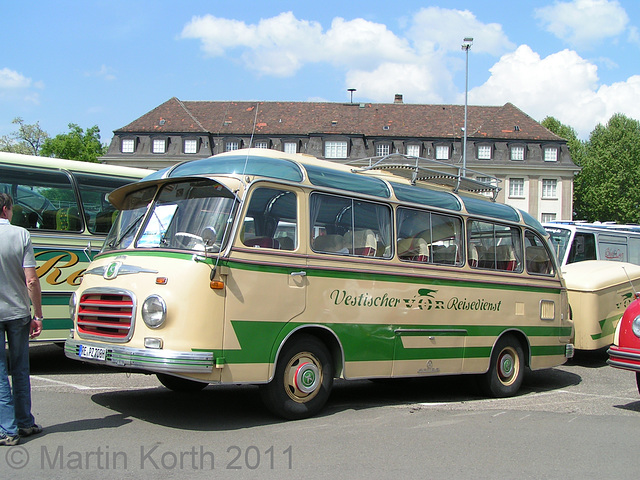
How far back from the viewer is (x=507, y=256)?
34.9ft

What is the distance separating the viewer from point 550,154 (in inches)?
2468

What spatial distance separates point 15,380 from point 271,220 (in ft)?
9.71

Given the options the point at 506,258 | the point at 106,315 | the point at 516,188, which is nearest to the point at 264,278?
the point at 106,315

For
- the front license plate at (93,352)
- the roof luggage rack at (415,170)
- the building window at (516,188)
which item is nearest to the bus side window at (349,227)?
the roof luggage rack at (415,170)

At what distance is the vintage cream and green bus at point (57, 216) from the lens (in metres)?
10.5

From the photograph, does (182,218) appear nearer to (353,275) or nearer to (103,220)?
(353,275)

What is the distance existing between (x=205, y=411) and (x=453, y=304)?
12.4 feet

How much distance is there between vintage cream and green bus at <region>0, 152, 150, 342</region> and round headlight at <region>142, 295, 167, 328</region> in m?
4.25

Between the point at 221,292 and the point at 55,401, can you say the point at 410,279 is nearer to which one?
the point at 221,292

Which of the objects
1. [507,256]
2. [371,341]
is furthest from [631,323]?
[371,341]

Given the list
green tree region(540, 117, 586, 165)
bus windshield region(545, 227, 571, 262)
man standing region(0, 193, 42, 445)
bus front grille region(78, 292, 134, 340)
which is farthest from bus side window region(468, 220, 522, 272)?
green tree region(540, 117, 586, 165)

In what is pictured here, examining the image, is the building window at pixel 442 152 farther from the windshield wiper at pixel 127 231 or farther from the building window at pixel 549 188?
the windshield wiper at pixel 127 231

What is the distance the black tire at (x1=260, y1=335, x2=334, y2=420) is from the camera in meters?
7.27

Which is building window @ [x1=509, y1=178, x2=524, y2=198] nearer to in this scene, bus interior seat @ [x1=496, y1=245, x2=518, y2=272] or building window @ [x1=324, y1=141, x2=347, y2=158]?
building window @ [x1=324, y1=141, x2=347, y2=158]
